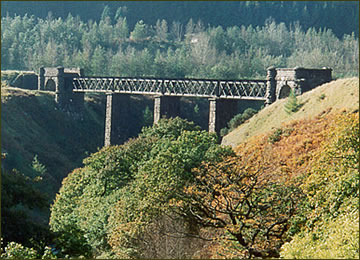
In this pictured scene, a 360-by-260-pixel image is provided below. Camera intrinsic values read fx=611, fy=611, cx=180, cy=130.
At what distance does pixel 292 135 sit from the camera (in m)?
39.4

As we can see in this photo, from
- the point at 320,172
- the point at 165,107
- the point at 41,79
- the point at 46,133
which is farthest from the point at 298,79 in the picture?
the point at 41,79

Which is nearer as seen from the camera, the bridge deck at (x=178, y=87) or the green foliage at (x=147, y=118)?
the bridge deck at (x=178, y=87)

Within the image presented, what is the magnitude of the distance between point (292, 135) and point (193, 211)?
1502cm

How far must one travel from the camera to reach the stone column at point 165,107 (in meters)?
59.6

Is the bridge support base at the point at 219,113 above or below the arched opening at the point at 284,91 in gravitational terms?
below

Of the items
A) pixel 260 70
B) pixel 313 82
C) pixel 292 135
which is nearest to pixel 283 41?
pixel 260 70

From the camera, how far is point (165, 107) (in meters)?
60.5

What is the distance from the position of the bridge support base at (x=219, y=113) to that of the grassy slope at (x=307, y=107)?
3079mm

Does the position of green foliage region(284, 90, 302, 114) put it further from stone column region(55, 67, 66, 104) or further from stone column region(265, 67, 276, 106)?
stone column region(55, 67, 66, 104)

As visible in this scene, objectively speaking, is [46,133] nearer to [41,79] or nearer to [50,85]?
[41,79]

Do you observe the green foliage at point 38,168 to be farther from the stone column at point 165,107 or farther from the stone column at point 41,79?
the stone column at point 41,79

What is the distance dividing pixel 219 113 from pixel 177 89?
8.75 metres

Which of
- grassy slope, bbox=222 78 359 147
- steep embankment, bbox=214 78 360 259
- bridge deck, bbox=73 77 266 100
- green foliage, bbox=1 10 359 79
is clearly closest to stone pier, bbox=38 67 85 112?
bridge deck, bbox=73 77 266 100

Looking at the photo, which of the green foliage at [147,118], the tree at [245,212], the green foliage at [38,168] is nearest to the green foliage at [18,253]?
the tree at [245,212]
